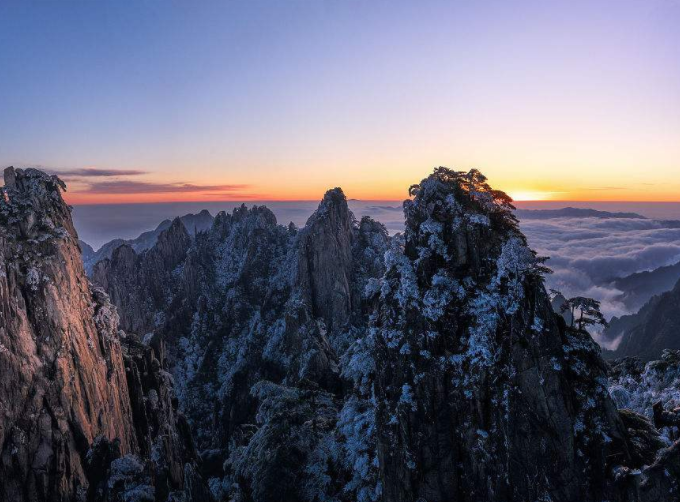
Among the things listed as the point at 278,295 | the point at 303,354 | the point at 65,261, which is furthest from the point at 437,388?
the point at 278,295

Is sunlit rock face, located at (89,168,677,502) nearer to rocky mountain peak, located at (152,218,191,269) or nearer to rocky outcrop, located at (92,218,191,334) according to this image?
rocky outcrop, located at (92,218,191,334)

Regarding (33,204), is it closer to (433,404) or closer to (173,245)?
(433,404)

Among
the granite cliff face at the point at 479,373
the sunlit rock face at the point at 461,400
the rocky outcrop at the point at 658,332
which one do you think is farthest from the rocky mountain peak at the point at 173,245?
the rocky outcrop at the point at 658,332

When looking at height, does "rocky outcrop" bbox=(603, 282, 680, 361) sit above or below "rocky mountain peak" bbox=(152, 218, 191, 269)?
below

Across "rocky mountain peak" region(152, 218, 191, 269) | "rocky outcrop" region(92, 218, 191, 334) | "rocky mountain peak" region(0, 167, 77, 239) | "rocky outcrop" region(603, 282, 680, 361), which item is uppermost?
"rocky mountain peak" region(0, 167, 77, 239)

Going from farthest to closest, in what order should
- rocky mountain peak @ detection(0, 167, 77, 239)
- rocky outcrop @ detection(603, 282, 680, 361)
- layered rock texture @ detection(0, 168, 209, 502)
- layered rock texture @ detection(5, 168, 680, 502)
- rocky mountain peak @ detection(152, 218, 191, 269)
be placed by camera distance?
rocky mountain peak @ detection(152, 218, 191, 269) < rocky outcrop @ detection(603, 282, 680, 361) < rocky mountain peak @ detection(0, 167, 77, 239) < layered rock texture @ detection(0, 168, 209, 502) < layered rock texture @ detection(5, 168, 680, 502)

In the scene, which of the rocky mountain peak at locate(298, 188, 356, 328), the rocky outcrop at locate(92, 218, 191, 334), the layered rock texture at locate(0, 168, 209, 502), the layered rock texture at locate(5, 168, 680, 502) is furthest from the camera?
the rocky outcrop at locate(92, 218, 191, 334)

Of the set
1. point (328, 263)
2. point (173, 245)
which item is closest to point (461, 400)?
point (328, 263)

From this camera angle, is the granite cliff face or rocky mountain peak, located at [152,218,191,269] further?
rocky mountain peak, located at [152,218,191,269]

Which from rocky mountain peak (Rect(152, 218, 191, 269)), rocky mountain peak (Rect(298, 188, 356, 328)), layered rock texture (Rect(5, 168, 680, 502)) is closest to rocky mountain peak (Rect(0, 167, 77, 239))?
layered rock texture (Rect(5, 168, 680, 502))

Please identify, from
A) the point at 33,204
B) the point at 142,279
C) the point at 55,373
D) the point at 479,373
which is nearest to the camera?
the point at 479,373
